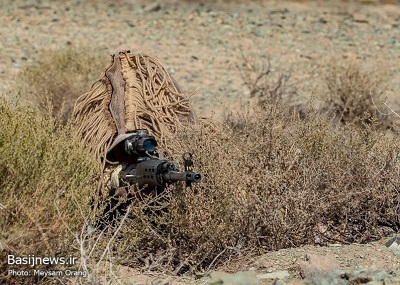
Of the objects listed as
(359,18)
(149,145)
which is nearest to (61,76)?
(149,145)

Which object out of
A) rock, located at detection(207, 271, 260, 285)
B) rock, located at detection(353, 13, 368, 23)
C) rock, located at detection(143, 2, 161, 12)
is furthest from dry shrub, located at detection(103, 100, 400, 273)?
rock, located at detection(143, 2, 161, 12)

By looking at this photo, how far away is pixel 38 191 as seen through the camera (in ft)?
14.9

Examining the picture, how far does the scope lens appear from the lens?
18.5 feet

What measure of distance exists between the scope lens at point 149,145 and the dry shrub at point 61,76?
404 centimetres

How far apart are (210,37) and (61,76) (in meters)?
5.92

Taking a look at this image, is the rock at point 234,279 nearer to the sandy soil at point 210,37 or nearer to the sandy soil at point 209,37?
the sandy soil at point 210,37

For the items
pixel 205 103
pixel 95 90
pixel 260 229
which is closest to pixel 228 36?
pixel 205 103

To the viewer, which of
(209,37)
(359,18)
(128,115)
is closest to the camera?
(128,115)

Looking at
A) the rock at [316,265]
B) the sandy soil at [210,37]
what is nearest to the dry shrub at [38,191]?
the rock at [316,265]

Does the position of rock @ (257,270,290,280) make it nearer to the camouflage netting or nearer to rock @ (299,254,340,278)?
rock @ (299,254,340,278)

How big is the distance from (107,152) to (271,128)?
121 centimetres

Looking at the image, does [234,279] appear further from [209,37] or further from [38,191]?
[209,37]

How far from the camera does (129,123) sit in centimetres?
623

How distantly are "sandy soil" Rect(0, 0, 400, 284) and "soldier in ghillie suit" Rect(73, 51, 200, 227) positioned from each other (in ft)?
12.3
